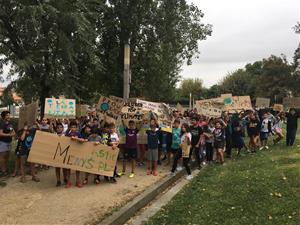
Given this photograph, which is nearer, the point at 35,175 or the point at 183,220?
the point at 183,220

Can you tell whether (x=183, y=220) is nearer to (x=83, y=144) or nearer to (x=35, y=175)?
(x=83, y=144)

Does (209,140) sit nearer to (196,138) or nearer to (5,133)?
(196,138)

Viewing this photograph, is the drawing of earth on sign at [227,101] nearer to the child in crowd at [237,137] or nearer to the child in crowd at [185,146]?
the child in crowd at [237,137]

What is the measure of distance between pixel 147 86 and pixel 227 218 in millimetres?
23723

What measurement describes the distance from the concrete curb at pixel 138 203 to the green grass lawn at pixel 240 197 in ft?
1.65

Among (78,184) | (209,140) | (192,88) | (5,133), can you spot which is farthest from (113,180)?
(192,88)

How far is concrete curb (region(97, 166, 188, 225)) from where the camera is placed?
8.13m

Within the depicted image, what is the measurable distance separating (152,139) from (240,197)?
3840 mm

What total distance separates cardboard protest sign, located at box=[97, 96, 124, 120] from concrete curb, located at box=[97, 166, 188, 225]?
310cm

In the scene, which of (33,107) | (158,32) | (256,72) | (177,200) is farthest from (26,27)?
(256,72)

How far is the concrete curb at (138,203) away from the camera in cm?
813

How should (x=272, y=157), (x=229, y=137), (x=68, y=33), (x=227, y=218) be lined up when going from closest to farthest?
(x=227, y=218) < (x=272, y=157) < (x=229, y=137) < (x=68, y=33)

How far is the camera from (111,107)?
569 inches

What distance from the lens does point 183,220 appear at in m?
8.29
